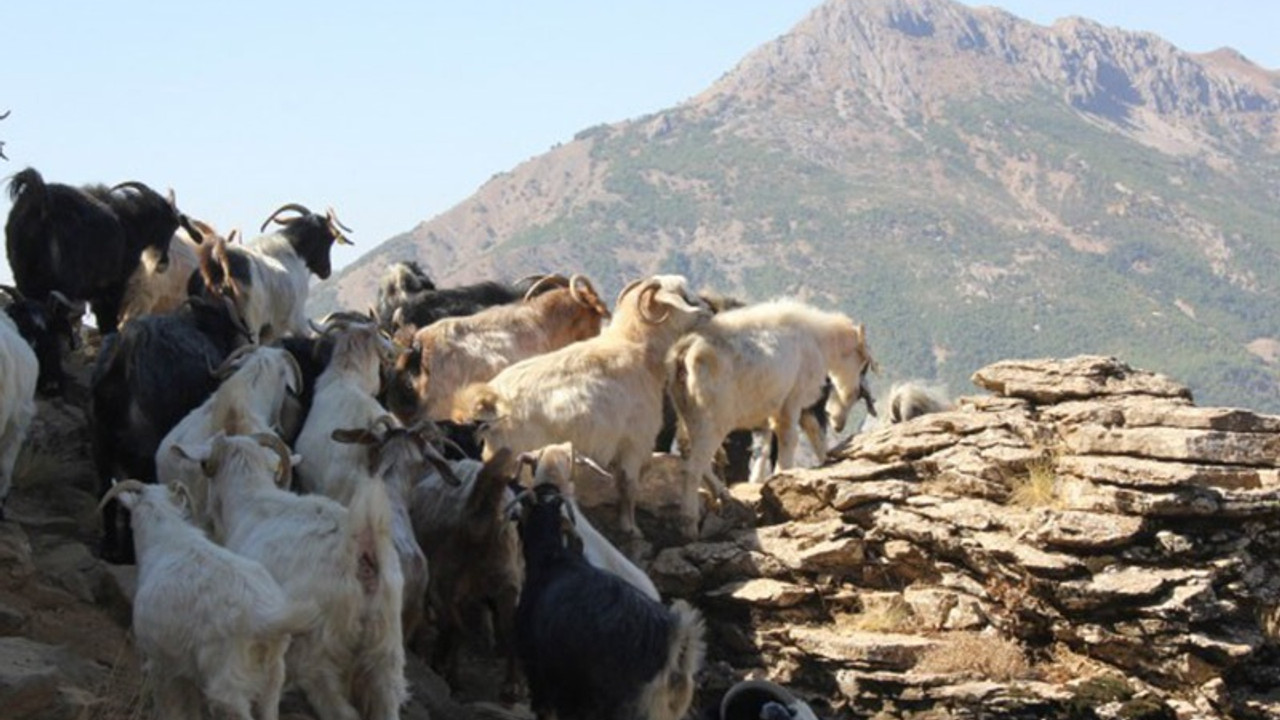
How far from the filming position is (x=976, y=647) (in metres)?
10.4

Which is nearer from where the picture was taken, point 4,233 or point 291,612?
point 291,612

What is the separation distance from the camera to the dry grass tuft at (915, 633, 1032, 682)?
10203 millimetres

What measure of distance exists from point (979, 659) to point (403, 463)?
11.9ft

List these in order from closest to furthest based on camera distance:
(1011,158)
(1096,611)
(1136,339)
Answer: (1096,611), (1136,339), (1011,158)

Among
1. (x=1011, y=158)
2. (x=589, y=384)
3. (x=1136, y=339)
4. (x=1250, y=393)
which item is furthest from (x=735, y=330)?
(x=1011, y=158)

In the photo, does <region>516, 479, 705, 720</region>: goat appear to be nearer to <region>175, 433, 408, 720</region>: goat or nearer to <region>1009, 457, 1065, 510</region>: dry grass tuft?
<region>175, 433, 408, 720</region>: goat

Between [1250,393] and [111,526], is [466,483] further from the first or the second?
[1250,393]

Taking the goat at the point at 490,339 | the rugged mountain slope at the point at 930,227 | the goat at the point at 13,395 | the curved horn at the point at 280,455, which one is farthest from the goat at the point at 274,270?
the rugged mountain slope at the point at 930,227

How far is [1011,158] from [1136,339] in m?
61.6

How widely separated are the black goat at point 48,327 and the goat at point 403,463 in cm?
269

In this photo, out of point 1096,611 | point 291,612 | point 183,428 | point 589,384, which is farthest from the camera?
point 589,384

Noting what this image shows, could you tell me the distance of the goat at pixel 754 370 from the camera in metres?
11.8

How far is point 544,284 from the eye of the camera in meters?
13.4

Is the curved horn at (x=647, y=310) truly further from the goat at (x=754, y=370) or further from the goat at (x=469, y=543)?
the goat at (x=469, y=543)
